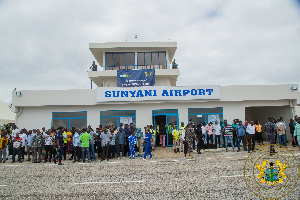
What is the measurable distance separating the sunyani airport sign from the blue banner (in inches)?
163

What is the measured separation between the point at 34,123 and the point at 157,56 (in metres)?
12.5

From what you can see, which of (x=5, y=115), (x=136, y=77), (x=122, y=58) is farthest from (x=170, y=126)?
(x=5, y=115)

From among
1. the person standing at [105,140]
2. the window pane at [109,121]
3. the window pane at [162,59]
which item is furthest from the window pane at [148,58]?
the person standing at [105,140]

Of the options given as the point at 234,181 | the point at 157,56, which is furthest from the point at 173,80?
the point at 234,181

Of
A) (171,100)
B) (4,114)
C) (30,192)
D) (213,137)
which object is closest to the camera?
(30,192)

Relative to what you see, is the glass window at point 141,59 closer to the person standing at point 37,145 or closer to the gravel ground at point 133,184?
the person standing at point 37,145

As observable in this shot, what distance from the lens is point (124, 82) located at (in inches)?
812

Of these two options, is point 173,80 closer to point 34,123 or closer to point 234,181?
point 34,123

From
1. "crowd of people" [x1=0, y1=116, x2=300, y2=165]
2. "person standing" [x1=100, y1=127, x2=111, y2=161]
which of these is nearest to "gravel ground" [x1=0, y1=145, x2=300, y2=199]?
"crowd of people" [x1=0, y1=116, x2=300, y2=165]

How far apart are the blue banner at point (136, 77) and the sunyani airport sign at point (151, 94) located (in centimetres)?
413

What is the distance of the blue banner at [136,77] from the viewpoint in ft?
67.1

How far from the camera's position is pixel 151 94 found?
16.4 metres

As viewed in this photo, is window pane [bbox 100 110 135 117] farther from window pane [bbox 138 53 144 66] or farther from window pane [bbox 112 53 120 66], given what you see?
window pane [bbox 138 53 144 66]

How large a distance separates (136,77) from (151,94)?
4607mm
